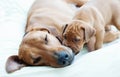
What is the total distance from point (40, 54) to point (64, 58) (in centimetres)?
14

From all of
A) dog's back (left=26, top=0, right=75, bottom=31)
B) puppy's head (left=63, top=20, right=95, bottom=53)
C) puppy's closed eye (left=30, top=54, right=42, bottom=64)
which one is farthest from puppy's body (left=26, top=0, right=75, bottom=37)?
puppy's closed eye (left=30, top=54, right=42, bottom=64)

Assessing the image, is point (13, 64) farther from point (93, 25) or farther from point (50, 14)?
point (50, 14)

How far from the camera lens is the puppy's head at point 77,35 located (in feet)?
5.12

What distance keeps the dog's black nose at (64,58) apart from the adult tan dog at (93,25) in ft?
0.35

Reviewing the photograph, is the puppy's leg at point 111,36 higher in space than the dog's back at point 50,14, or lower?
lower

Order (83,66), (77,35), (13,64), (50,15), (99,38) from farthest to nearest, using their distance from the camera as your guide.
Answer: (50,15)
(99,38)
(77,35)
(13,64)
(83,66)

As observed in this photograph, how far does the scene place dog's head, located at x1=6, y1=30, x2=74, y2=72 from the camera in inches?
56.4

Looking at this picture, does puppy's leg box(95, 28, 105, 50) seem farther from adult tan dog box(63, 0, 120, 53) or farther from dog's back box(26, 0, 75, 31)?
dog's back box(26, 0, 75, 31)

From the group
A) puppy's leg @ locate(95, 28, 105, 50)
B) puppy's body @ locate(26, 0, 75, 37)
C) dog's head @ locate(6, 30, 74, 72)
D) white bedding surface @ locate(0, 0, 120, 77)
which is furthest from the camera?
puppy's body @ locate(26, 0, 75, 37)

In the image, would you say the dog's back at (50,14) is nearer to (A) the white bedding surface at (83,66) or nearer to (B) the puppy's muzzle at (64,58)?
(A) the white bedding surface at (83,66)

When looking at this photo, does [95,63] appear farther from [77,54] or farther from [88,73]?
[77,54]

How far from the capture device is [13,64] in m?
1.47

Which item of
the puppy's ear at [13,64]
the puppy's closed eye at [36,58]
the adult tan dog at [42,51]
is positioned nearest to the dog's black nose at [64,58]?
the adult tan dog at [42,51]

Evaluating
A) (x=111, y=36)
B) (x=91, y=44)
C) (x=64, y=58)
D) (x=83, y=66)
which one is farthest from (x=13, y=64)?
(x=111, y=36)
